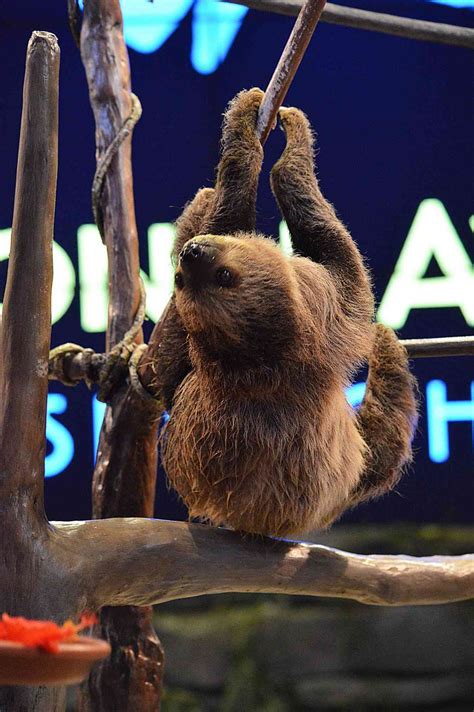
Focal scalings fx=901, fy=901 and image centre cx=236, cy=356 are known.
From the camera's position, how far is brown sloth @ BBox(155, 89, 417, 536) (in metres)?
1.36

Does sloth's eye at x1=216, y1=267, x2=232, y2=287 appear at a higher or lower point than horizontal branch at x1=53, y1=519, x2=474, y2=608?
higher

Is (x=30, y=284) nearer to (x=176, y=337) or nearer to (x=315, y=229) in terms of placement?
(x=176, y=337)

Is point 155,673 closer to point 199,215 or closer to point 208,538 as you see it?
point 208,538

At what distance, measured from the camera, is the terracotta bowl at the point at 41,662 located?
80cm

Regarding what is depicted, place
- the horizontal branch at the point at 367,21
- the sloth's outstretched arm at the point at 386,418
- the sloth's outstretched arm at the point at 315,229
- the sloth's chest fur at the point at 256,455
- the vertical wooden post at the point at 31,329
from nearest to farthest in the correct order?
the vertical wooden post at the point at 31,329, the sloth's chest fur at the point at 256,455, the sloth's outstretched arm at the point at 315,229, the sloth's outstretched arm at the point at 386,418, the horizontal branch at the point at 367,21

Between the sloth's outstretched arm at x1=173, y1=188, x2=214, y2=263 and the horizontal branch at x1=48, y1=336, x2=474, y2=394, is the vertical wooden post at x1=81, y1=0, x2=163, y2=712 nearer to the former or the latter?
the horizontal branch at x1=48, y1=336, x2=474, y2=394

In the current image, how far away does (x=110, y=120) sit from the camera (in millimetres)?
2137

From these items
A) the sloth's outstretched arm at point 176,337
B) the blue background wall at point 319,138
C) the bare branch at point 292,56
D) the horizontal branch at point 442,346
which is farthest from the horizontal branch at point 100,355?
the blue background wall at point 319,138

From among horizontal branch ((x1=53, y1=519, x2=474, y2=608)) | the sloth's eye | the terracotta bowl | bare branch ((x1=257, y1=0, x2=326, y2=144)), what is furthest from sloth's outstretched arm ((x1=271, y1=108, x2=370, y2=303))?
the terracotta bowl

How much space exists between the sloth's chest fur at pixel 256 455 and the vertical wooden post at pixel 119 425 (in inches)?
15.5

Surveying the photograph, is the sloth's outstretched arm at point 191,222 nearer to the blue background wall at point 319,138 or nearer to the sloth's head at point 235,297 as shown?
the sloth's head at point 235,297

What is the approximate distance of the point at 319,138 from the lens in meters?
3.26

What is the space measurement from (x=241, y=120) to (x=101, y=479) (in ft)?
2.82

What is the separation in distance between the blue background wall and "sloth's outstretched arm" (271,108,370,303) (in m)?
1.57
